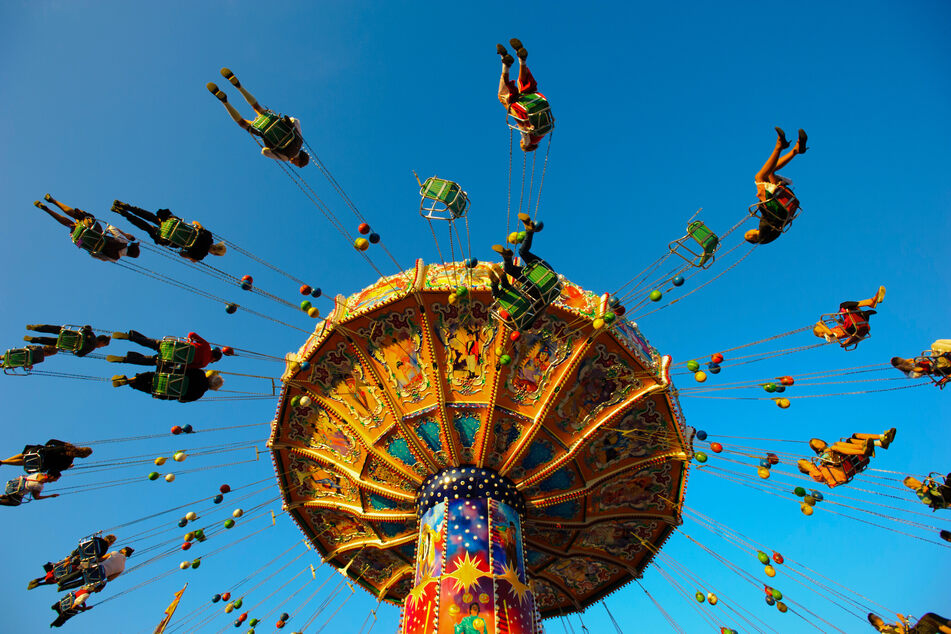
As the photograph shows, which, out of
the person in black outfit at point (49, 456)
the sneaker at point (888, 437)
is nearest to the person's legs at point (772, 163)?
the sneaker at point (888, 437)

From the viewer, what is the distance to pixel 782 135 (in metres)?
9.12

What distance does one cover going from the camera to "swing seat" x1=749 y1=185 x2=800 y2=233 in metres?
9.49

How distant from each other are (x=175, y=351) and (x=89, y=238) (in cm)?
245

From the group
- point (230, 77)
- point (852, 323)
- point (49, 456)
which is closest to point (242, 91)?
point (230, 77)

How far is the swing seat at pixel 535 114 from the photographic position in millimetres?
9469

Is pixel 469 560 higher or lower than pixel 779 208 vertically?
lower

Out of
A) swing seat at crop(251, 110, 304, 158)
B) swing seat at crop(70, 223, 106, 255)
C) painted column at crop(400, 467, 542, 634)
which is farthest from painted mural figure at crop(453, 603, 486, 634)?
swing seat at crop(70, 223, 106, 255)

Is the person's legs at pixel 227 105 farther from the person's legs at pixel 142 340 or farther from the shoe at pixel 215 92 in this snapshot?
the person's legs at pixel 142 340

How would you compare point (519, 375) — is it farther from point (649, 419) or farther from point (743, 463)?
point (743, 463)

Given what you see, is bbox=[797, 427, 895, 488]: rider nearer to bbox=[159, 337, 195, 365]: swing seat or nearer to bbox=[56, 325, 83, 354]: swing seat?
bbox=[159, 337, 195, 365]: swing seat

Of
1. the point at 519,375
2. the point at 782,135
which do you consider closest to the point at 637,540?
the point at 519,375

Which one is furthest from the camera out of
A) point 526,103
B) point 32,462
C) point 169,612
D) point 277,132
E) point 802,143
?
point 169,612

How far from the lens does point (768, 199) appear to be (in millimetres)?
9516

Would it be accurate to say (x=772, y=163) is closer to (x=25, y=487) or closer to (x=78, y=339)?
(x=78, y=339)
